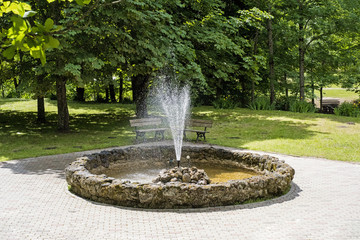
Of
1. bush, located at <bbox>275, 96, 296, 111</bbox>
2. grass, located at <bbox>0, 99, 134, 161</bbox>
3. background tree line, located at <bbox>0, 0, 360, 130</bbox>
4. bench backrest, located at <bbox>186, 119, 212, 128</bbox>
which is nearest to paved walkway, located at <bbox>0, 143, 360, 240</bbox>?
background tree line, located at <bbox>0, 0, 360, 130</bbox>

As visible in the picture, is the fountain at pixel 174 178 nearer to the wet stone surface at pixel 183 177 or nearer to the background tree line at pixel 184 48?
the wet stone surface at pixel 183 177

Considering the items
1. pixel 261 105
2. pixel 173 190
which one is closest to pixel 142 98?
pixel 261 105

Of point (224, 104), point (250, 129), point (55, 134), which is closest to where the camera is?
point (55, 134)

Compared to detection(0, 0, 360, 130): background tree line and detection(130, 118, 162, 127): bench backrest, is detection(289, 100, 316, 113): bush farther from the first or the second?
detection(130, 118, 162, 127): bench backrest

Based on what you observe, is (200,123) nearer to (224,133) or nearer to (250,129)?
(224,133)

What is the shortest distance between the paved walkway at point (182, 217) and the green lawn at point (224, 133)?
4.32 metres

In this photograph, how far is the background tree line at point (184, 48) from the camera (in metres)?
15.6

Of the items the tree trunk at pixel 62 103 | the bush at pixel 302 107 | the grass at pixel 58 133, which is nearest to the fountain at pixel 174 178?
the grass at pixel 58 133

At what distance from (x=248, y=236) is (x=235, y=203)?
1806 millimetres

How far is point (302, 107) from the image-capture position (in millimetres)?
25141

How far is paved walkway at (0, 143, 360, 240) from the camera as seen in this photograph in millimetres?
6801

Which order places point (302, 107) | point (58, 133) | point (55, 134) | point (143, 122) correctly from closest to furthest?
point (143, 122)
point (55, 134)
point (58, 133)
point (302, 107)

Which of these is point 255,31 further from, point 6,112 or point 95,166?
point 95,166

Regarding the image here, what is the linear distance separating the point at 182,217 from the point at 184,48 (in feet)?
40.0
